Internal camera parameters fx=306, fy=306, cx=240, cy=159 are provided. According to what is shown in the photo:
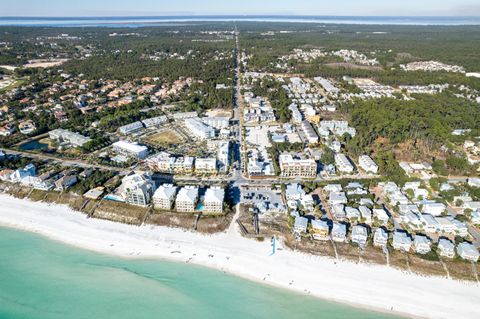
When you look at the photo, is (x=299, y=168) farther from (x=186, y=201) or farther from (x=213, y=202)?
(x=186, y=201)

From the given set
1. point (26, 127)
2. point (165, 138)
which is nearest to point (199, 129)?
point (165, 138)

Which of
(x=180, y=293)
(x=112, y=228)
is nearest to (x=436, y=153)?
(x=180, y=293)

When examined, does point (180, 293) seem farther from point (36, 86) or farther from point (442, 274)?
point (36, 86)

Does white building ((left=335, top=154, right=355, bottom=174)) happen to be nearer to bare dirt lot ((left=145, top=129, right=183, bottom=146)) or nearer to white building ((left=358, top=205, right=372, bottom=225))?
white building ((left=358, top=205, right=372, bottom=225))

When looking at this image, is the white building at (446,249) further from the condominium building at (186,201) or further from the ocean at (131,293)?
the condominium building at (186,201)

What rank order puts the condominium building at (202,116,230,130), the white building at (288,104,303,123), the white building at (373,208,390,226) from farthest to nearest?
the white building at (288,104,303,123), the condominium building at (202,116,230,130), the white building at (373,208,390,226)

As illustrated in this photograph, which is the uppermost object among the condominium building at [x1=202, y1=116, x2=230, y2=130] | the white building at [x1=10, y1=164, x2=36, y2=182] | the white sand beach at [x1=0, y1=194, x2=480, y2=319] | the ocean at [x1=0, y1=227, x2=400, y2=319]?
the condominium building at [x1=202, y1=116, x2=230, y2=130]

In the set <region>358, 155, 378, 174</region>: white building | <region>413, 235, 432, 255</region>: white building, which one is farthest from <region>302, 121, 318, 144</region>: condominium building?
<region>413, 235, 432, 255</region>: white building
